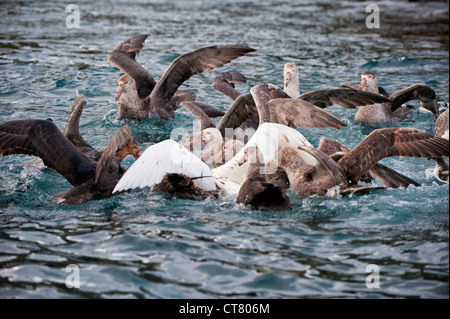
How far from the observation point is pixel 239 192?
6824mm

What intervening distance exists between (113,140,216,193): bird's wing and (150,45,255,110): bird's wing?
256 cm

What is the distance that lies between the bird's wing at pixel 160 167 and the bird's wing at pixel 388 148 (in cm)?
178

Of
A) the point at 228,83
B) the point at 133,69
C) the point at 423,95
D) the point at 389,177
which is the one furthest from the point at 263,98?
the point at 133,69

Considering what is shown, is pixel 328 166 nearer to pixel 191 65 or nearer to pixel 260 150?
pixel 260 150

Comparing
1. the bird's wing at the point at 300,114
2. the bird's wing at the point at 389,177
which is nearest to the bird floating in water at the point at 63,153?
the bird's wing at the point at 300,114

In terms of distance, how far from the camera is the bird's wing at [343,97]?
27.5 feet

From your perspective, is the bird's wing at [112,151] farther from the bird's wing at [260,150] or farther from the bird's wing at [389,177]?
the bird's wing at [389,177]

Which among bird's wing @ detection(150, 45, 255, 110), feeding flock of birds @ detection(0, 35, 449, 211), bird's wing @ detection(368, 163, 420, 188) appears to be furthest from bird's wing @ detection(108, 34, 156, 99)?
A: bird's wing @ detection(368, 163, 420, 188)

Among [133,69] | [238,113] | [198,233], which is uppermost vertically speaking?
[133,69]

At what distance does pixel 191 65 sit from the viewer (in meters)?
10.0

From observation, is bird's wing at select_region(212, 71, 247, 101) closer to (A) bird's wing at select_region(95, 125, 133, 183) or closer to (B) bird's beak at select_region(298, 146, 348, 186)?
(B) bird's beak at select_region(298, 146, 348, 186)

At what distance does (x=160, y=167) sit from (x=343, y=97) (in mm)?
3089

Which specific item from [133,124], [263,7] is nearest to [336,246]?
[133,124]

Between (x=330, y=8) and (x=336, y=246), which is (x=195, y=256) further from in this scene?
(x=330, y=8)
